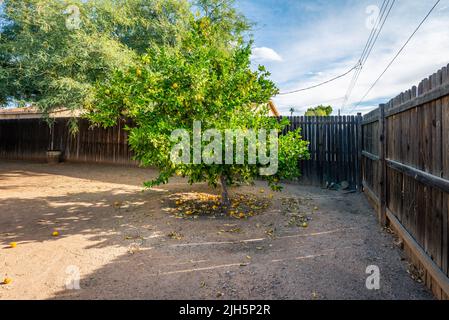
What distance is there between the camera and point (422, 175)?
3.45 meters

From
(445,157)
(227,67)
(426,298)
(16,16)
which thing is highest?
(16,16)

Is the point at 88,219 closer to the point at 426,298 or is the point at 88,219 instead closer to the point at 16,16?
the point at 426,298

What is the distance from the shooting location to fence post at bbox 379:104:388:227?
18.3ft

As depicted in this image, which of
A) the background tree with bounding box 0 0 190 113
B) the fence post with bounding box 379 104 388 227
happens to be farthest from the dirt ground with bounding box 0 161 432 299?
the background tree with bounding box 0 0 190 113

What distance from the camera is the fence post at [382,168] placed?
18.3 ft

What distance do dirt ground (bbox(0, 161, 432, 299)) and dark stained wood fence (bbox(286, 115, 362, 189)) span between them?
6.36 ft

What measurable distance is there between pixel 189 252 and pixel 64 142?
48.3ft

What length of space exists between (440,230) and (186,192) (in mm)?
6270

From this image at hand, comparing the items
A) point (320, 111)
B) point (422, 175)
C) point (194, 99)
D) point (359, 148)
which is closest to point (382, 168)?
point (422, 175)

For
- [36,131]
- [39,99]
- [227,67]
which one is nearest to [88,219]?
[227,67]

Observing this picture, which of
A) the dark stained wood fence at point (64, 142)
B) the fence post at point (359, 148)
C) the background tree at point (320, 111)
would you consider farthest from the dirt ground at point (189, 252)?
the background tree at point (320, 111)

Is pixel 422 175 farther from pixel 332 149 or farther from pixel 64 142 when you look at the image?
pixel 64 142

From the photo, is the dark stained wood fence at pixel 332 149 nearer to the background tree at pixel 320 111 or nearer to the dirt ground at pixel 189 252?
the dirt ground at pixel 189 252

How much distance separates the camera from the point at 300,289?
10.9ft
